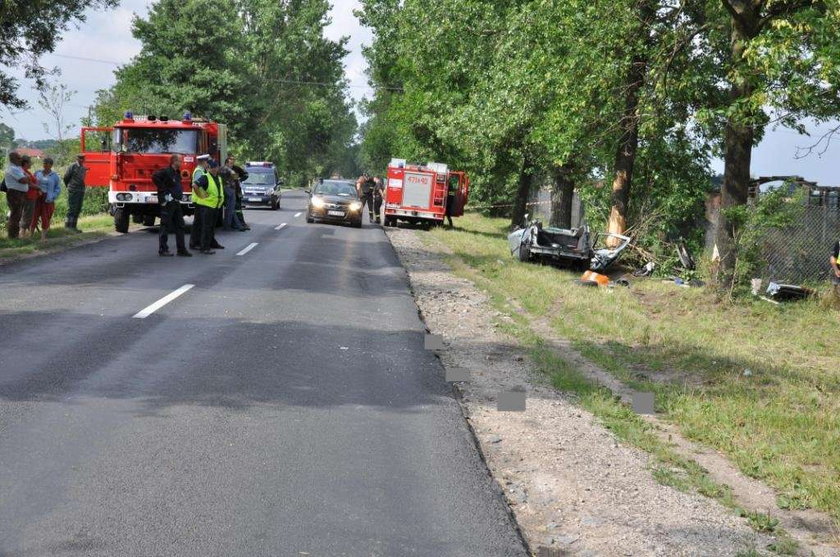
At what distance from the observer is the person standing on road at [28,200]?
19312 mm

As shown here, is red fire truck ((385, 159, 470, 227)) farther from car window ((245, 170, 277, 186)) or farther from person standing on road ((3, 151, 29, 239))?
person standing on road ((3, 151, 29, 239))

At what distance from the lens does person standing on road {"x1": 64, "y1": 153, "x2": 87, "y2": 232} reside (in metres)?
22.8

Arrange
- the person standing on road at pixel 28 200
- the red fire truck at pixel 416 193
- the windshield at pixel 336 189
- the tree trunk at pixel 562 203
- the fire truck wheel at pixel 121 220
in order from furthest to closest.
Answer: the red fire truck at pixel 416 193
the windshield at pixel 336 189
the tree trunk at pixel 562 203
the fire truck wheel at pixel 121 220
the person standing on road at pixel 28 200

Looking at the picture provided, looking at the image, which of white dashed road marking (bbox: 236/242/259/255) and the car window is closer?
white dashed road marking (bbox: 236/242/259/255)

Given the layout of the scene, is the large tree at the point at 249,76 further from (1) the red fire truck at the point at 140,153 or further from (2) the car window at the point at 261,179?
(1) the red fire truck at the point at 140,153

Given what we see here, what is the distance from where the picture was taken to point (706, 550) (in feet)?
16.9

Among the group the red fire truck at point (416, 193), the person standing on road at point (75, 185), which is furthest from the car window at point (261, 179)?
the person standing on road at point (75, 185)

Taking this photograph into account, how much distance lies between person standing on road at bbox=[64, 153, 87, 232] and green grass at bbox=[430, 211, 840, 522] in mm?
9456

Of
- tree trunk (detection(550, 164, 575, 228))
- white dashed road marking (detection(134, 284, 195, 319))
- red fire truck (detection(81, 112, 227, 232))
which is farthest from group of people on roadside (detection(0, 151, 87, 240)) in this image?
tree trunk (detection(550, 164, 575, 228))

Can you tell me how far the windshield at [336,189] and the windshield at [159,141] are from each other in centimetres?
991

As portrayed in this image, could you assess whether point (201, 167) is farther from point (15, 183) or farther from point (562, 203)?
point (562, 203)

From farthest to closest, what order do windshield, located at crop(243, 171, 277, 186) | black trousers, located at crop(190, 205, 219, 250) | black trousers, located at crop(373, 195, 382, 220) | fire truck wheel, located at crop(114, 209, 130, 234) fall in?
windshield, located at crop(243, 171, 277, 186), black trousers, located at crop(373, 195, 382, 220), fire truck wheel, located at crop(114, 209, 130, 234), black trousers, located at crop(190, 205, 219, 250)

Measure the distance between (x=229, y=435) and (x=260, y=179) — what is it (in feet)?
128

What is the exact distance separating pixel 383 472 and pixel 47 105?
4114 cm
